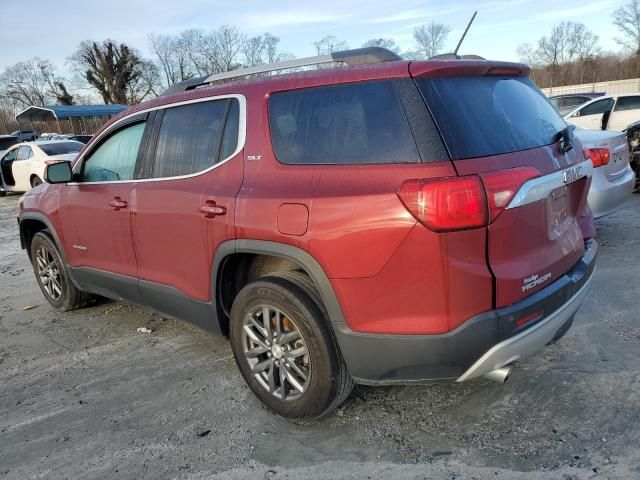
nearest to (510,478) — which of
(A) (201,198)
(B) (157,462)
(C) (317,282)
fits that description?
(C) (317,282)

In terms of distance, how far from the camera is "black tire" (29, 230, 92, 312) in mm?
4891

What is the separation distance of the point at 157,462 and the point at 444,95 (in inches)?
89.6

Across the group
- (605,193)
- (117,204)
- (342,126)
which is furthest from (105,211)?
(605,193)

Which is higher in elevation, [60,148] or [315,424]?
[60,148]

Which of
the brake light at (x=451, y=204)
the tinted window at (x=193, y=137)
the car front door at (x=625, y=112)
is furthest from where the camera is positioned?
the car front door at (x=625, y=112)

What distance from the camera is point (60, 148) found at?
14562mm

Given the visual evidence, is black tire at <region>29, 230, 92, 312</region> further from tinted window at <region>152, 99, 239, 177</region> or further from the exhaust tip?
the exhaust tip

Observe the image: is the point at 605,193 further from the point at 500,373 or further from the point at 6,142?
the point at 6,142

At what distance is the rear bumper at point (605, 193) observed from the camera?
554 cm

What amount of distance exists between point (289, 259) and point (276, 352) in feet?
1.95

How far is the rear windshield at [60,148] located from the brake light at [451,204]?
1415 centimetres

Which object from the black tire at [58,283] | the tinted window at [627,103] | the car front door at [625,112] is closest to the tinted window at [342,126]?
the black tire at [58,283]

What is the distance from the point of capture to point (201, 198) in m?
3.12

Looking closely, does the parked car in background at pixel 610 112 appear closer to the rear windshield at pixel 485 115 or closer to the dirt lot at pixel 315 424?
the dirt lot at pixel 315 424
